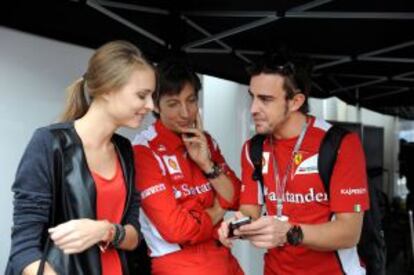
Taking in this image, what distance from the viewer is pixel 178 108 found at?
6.45 ft

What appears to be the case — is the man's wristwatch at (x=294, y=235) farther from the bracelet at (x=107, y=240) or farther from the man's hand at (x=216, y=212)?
the bracelet at (x=107, y=240)

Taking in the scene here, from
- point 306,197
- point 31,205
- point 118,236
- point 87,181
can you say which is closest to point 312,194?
point 306,197

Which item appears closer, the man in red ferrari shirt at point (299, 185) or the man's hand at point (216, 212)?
the man in red ferrari shirt at point (299, 185)

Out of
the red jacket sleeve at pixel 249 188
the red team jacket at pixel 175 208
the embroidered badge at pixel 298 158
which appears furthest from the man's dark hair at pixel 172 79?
the embroidered badge at pixel 298 158

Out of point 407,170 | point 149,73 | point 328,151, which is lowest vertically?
point 407,170

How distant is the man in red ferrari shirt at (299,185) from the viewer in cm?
175

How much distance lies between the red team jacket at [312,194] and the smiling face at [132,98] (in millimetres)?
679

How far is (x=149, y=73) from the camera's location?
149cm

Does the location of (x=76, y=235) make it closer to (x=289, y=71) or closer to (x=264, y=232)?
(x=264, y=232)

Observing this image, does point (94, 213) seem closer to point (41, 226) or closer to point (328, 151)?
point (41, 226)

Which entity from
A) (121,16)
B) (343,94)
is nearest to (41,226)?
(121,16)

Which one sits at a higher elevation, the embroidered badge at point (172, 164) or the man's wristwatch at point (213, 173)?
the embroidered badge at point (172, 164)

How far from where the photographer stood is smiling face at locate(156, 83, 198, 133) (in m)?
1.95

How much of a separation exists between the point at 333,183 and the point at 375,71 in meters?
2.91
